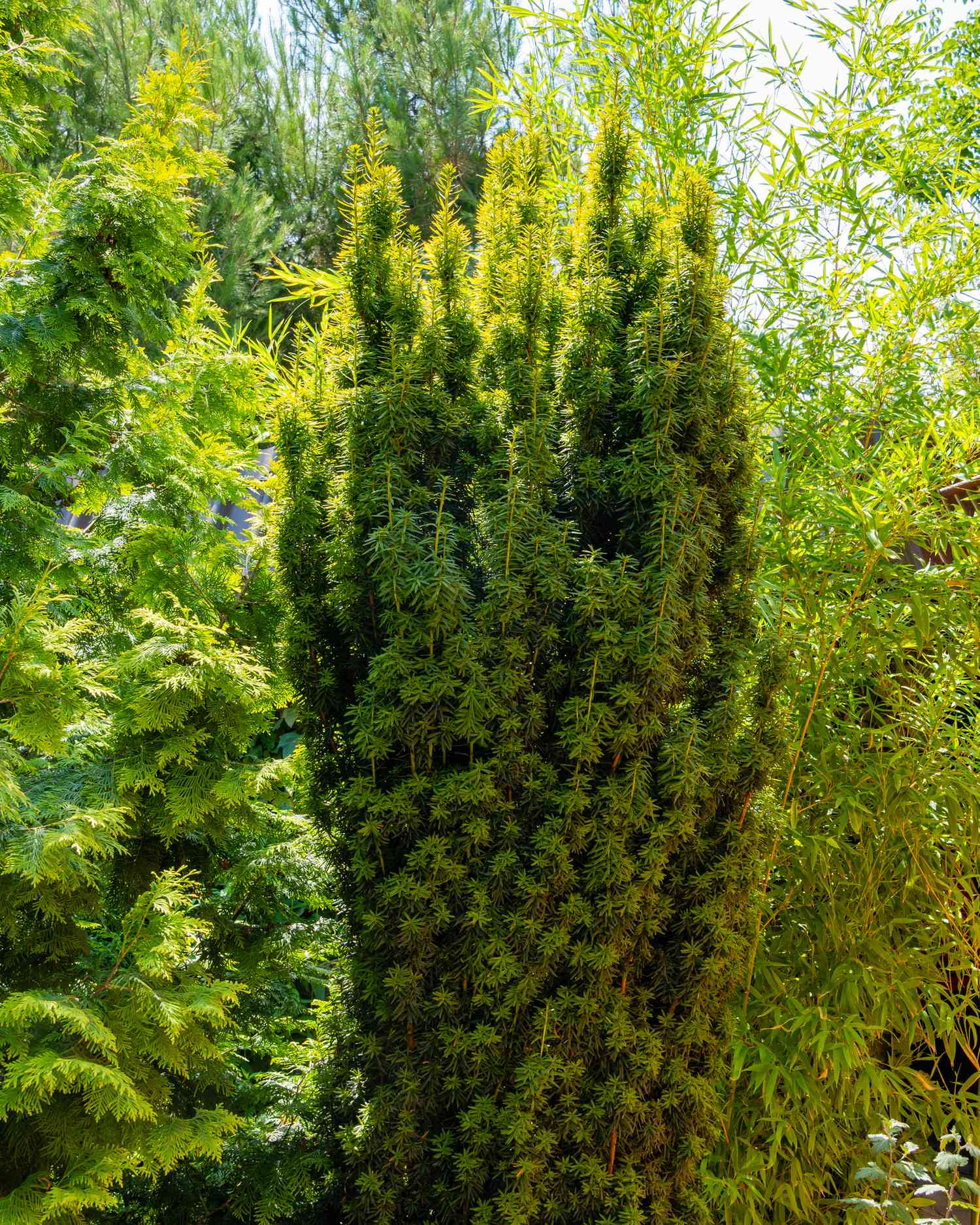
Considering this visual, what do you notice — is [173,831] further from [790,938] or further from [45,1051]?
[790,938]

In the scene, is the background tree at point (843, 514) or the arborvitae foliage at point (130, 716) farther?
the background tree at point (843, 514)

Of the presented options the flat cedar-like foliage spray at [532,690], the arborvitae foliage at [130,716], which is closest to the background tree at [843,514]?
the flat cedar-like foliage spray at [532,690]

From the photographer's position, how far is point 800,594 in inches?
90.4

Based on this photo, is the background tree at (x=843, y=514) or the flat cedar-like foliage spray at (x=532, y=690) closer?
the flat cedar-like foliage spray at (x=532, y=690)

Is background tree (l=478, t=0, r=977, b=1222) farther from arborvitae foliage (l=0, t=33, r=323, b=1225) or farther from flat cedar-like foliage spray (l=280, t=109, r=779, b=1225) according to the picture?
arborvitae foliage (l=0, t=33, r=323, b=1225)

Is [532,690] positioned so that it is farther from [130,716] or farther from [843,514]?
[843,514]

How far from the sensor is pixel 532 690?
1710 mm

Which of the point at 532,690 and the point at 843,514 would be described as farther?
the point at 843,514

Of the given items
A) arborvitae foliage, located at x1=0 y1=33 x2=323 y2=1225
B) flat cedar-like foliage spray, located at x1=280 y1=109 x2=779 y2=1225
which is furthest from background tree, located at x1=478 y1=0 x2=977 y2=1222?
arborvitae foliage, located at x1=0 y1=33 x2=323 y2=1225

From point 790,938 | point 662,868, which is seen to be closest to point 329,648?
point 662,868

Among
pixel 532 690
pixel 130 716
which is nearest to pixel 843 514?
pixel 532 690

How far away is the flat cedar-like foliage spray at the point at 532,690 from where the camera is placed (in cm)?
163

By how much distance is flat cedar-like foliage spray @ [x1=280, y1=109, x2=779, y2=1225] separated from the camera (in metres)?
1.63

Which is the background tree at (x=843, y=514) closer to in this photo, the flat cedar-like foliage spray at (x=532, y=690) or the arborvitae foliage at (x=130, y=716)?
the flat cedar-like foliage spray at (x=532, y=690)
